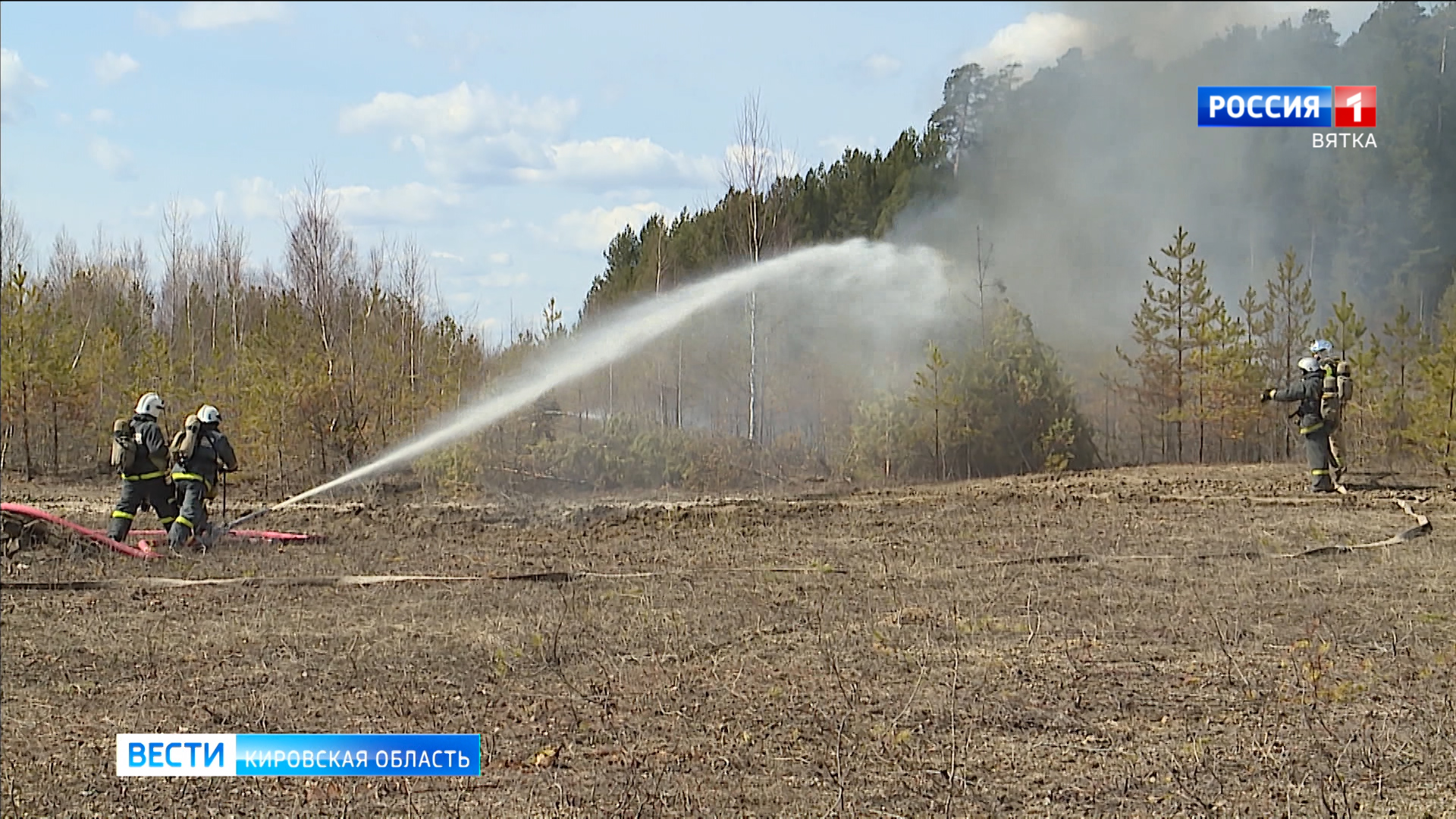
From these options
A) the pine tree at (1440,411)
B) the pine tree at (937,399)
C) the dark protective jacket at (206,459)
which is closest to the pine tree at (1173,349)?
the pine tree at (937,399)

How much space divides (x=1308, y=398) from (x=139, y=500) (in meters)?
12.8

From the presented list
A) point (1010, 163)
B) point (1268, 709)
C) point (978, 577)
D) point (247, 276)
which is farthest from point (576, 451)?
point (247, 276)

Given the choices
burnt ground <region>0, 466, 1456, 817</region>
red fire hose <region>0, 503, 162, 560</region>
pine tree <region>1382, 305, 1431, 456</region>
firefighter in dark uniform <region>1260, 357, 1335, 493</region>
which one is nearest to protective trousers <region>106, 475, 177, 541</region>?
red fire hose <region>0, 503, 162, 560</region>

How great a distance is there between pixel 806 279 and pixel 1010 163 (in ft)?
49.0

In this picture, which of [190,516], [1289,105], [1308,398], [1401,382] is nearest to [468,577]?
[190,516]

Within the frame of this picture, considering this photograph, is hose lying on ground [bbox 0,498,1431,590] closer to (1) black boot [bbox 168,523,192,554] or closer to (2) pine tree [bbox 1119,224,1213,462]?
(1) black boot [bbox 168,523,192,554]

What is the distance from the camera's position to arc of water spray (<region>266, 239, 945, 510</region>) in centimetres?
1656

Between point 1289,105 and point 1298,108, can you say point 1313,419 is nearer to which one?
point 1289,105

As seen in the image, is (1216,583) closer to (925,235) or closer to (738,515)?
(738,515)

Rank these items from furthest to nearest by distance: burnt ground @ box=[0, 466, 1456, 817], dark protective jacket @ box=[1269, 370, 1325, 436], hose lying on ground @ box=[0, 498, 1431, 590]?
dark protective jacket @ box=[1269, 370, 1325, 436]
hose lying on ground @ box=[0, 498, 1431, 590]
burnt ground @ box=[0, 466, 1456, 817]

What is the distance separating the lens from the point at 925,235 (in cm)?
3288

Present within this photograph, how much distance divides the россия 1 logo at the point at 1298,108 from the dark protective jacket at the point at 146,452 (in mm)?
21358

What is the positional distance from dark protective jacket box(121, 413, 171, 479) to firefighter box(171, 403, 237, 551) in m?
0.13

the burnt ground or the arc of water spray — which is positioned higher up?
the arc of water spray
